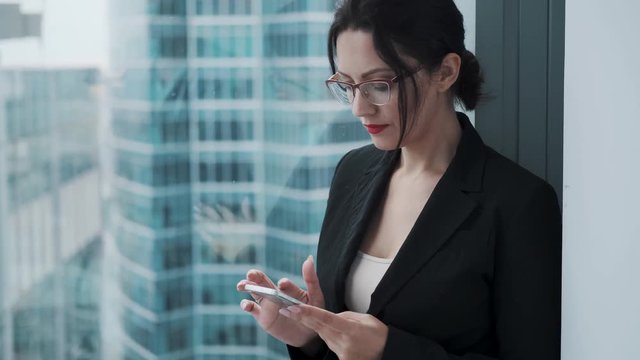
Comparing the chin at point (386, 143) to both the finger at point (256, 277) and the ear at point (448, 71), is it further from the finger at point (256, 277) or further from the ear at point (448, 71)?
the finger at point (256, 277)

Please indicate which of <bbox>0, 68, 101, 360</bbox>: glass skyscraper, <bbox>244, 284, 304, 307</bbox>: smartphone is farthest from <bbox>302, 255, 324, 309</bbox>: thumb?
<bbox>0, 68, 101, 360</bbox>: glass skyscraper

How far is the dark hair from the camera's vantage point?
1.17 metres

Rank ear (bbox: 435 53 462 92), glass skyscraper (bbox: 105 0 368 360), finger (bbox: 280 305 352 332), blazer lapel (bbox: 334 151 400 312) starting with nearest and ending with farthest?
finger (bbox: 280 305 352 332)
ear (bbox: 435 53 462 92)
blazer lapel (bbox: 334 151 400 312)
glass skyscraper (bbox: 105 0 368 360)

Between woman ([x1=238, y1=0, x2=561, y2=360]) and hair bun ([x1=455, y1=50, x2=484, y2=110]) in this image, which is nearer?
woman ([x1=238, y1=0, x2=561, y2=360])

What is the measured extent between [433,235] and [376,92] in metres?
0.25

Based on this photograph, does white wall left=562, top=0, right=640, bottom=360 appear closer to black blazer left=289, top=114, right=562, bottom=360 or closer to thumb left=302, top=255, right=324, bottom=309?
black blazer left=289, top=114, right=562, bottom=360

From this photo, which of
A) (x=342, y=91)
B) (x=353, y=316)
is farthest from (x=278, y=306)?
(x=342, y=91)

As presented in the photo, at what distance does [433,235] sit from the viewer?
123cm

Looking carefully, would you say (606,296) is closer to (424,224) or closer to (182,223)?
(424,224)

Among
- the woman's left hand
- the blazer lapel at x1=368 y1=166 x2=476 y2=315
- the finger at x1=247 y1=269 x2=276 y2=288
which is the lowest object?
the woman's left hand

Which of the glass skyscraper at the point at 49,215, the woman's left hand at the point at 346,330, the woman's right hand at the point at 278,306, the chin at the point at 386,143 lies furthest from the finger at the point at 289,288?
the glass skyscraper at the point at 49,215

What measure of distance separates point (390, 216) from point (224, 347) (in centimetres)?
74

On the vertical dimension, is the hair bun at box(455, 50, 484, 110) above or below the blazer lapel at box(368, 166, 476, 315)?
above

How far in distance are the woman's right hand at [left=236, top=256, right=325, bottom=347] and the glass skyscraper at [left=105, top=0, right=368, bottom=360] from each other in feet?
1.59
